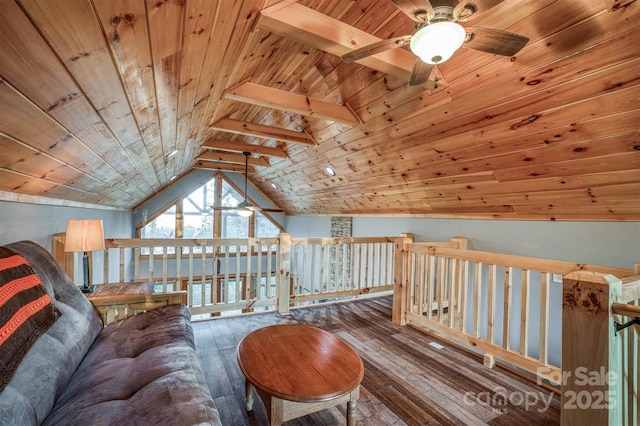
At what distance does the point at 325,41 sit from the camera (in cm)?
196

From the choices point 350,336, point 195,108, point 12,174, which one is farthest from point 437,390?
point 12,174

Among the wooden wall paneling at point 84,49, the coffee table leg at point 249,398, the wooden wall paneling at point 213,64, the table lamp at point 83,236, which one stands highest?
the wooden wall paneling at point 213,64

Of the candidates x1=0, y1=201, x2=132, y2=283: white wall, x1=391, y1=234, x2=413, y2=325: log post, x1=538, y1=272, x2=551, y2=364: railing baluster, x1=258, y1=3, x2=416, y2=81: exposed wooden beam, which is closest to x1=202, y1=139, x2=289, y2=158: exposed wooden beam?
x1=0, y1=201, x2=132, y2=283: white wall

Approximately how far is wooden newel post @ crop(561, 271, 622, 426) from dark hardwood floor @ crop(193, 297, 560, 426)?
760 mm

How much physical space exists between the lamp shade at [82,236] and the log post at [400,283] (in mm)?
Answer: 3139

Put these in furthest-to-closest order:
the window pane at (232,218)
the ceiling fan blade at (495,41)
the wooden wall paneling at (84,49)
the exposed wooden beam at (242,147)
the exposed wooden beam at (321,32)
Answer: the window pane at (232,218) < the exposed wooden beam at (242,147) < the exposed wooden beam at (321,32) < the ceiling fan blade at (495,41) < the wooden wall paneling at (84,49)

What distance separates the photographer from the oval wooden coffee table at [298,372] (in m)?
1.48

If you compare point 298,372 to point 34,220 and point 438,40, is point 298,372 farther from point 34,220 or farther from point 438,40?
point 34,220

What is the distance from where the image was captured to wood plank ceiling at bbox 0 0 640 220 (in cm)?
120

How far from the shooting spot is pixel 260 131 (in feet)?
13.5

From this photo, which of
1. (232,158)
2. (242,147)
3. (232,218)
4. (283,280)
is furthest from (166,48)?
(232,218)

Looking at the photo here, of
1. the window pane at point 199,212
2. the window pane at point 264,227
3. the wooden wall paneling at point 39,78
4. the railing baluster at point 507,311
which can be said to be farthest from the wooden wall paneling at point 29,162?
the window pane at point 264,227

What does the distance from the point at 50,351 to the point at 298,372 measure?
1.23m

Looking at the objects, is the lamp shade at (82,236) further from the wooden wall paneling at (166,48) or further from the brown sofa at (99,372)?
the wooden wall paneling at (166,48)
